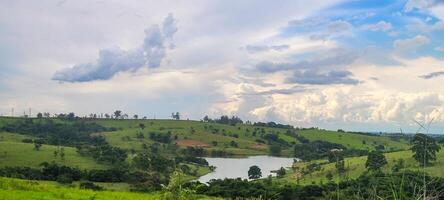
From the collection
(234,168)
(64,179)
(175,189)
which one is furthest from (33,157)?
(175,189)

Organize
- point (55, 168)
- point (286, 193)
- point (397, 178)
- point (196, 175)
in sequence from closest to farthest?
point (397, 178) < point (286, 193) < point (55, 168) < point (196, 175)

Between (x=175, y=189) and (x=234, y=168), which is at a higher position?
(x=175, y=189)

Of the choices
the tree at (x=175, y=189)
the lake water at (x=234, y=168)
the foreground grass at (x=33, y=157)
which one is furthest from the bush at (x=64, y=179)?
the tree at (x=175, y=189)

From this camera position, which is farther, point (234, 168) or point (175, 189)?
point (234, 168)

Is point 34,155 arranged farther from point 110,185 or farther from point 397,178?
point 397,178

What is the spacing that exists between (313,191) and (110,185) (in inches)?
1611

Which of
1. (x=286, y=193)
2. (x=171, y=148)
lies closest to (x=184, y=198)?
(x=286, y=193)

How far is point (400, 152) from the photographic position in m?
136

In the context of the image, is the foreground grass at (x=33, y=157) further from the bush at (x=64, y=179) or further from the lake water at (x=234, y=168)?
the lake water at (x=234, y=168)

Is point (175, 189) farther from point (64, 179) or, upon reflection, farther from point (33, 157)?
point (33, 157)

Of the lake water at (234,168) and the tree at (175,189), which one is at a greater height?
the tree at (175,189)

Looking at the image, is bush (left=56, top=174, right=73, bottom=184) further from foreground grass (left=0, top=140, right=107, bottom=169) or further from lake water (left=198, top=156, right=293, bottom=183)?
lake water (left=198, top=156, right=293, bottom=183)

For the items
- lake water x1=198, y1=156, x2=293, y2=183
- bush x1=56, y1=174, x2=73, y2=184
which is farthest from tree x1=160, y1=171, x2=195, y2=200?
lake water x1=198, y1=156, x2=293, y2=183

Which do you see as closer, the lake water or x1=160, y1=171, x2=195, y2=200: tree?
x1=160, y1=171, x2=195, y2=200: tree
